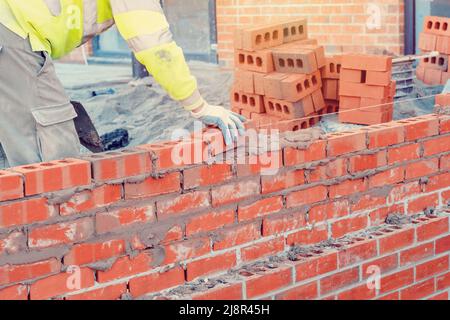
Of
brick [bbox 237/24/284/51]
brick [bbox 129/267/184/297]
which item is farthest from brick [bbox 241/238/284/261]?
brick [bbox 237/24/284/51]

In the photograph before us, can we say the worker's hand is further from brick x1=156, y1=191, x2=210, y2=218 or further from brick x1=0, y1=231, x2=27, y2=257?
brick x1=0, y1=231, x2=27, y2=257

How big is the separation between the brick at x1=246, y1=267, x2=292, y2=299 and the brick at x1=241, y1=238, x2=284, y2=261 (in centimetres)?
12

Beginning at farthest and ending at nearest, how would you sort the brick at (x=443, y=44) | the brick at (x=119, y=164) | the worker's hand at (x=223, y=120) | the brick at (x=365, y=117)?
the brick at (x=443, y=44)
the brick at (x=365, y=117)
the worker's hand at (x=223, y=120)
the brick at (x=119, y=164)

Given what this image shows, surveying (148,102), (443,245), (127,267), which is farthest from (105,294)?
(148,102)

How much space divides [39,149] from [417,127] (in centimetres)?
190

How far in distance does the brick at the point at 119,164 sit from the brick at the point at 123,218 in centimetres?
14

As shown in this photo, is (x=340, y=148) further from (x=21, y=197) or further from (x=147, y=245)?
(x=21, y=197)

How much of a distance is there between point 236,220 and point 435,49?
13.7 feet

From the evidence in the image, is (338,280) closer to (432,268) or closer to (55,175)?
(432,268)

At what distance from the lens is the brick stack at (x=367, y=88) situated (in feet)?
20.2

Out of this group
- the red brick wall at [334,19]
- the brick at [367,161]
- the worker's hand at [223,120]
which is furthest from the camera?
the red brick wall at [334,19]

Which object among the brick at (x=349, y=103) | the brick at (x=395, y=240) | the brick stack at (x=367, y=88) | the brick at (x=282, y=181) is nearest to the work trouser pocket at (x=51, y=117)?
the brick at (x=282, y=181)

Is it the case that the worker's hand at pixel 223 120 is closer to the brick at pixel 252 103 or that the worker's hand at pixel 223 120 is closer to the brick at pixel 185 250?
the brick at pixel 185 250

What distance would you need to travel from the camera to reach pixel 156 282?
137 inches
